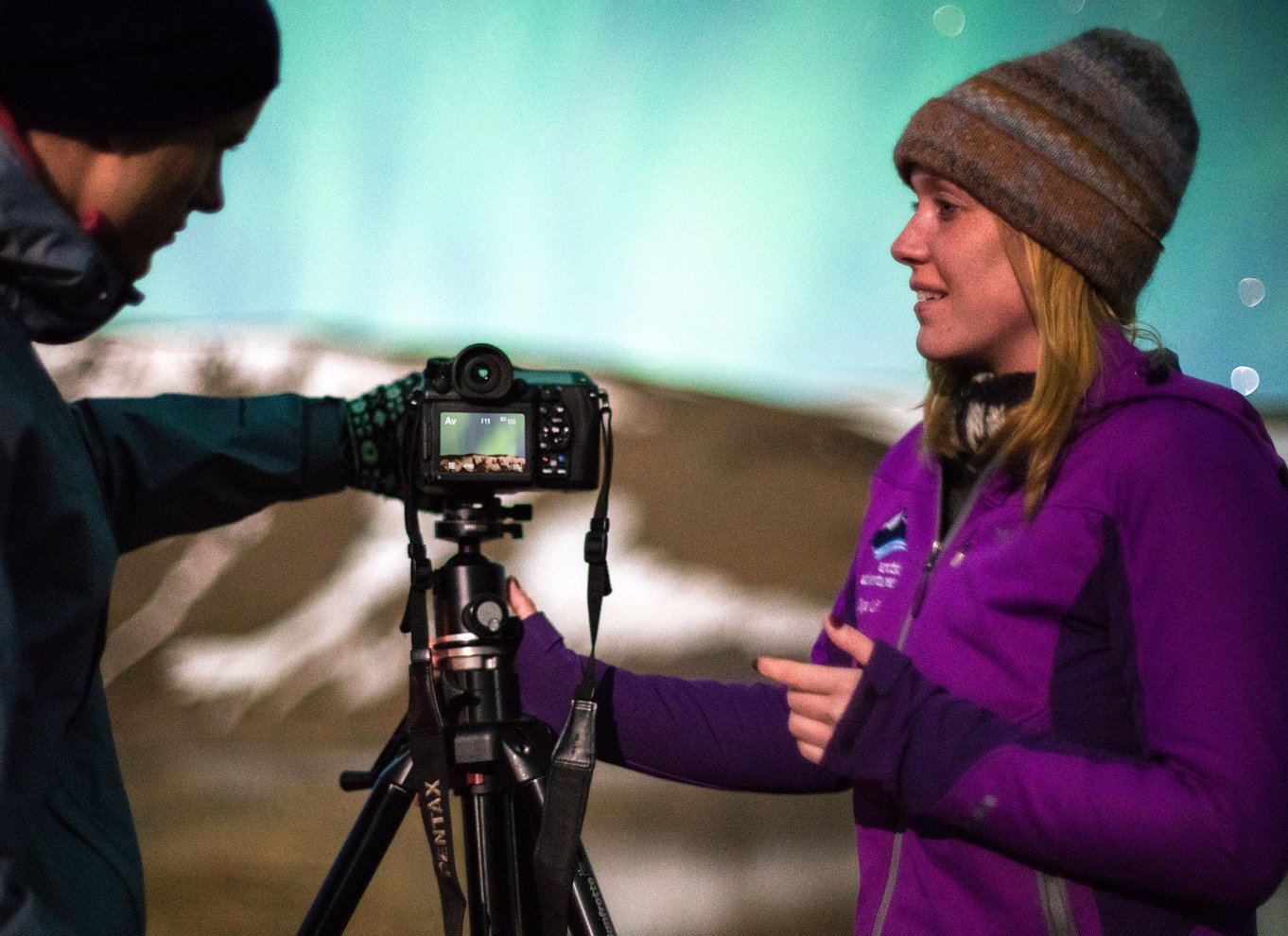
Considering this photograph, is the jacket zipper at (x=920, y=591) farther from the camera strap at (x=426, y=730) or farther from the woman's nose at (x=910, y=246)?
the camera strap at (x=426, y=730)

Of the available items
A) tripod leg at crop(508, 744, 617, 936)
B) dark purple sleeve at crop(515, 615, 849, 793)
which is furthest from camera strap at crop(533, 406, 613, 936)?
dark purple sleeve at crop(515, 615, 849, 793)

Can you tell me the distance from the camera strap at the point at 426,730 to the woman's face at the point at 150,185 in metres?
0.29

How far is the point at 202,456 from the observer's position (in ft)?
3.62

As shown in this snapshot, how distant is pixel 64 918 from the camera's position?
2.22 ft

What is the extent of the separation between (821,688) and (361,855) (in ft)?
1.44

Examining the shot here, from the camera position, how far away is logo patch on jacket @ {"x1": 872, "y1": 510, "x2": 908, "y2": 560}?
1098 millimetres

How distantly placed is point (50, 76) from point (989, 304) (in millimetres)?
728

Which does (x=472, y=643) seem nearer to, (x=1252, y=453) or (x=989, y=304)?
(x=989, y=304)

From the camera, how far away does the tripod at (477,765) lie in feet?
3.33

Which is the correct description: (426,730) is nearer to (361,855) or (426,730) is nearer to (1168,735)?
(361,855)

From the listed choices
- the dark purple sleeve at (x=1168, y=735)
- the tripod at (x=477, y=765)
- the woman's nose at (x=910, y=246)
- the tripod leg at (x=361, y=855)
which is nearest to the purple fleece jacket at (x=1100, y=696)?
the dark purple sleeve at (x=1168, y=735)

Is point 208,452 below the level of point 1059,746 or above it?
above

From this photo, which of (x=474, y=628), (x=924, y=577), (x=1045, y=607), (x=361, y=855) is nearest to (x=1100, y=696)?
(x=1045, y=607)

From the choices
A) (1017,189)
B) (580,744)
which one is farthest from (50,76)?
(1017,189)
